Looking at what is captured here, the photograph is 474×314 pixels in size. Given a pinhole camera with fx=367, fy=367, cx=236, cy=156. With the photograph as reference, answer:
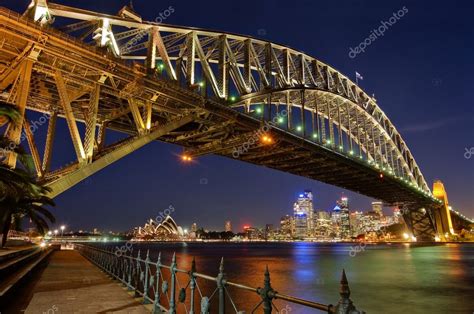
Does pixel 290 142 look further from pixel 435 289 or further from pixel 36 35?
pixel 36 35

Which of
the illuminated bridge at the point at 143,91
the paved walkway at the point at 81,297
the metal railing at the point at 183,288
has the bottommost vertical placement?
the paved walkway at the point at 81,297

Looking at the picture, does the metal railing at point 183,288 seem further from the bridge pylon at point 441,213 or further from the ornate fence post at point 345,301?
the bridge pylon at point 441,213

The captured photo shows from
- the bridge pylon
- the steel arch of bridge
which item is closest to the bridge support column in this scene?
the bridge pylon

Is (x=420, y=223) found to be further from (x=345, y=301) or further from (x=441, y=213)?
(x=345, y=301)

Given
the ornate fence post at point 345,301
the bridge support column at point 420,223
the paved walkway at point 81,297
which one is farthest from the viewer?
the bridge support column at point 420,223

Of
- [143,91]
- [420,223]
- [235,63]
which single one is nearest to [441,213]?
[420,223]

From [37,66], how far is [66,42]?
183cm

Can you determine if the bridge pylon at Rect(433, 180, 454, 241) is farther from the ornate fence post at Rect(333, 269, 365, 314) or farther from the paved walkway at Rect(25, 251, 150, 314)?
the ornate fence post at Rect(333, 269, 365, 314)

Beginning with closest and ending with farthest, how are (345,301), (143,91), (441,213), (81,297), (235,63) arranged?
(345,301)
(81,297)
(143,91)
(235,63)
(441,213)

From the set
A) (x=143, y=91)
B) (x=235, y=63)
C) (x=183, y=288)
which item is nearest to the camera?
(x=183, y=288)

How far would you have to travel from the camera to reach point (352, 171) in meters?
54.0

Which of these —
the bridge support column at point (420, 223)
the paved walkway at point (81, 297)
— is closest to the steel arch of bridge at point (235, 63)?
the paved walkway at point (81, 297)

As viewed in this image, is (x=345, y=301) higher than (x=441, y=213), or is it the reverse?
(x=441, y=213)

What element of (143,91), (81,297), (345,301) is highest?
(143,91)
